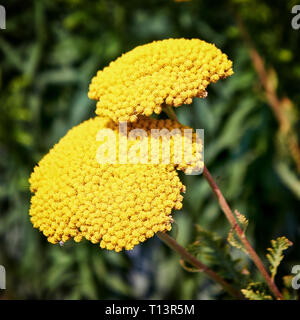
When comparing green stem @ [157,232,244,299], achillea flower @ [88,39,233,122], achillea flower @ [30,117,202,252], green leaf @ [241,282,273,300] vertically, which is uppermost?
achillea flower @ [88,39,233,122]

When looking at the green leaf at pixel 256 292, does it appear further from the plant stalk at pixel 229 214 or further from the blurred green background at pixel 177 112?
the blurred green background at pixel 177 112

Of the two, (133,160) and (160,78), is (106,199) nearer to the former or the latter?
(133,160)

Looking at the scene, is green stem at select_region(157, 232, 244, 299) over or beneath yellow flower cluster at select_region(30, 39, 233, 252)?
beneath

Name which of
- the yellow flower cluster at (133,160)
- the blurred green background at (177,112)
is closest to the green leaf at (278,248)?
the yellow flower cluster at (133,160)

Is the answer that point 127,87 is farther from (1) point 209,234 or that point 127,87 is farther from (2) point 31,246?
(2) point 31,246

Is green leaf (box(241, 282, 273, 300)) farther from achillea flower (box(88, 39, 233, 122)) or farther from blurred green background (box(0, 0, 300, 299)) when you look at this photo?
blurred green background (box(0, 0, 300, 299))

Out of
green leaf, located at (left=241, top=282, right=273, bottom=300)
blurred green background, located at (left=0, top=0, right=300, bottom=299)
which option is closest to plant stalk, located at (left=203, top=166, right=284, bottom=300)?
green leaf, located at (left=241, top=282, right=273, bottom=300)

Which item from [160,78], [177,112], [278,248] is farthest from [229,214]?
[177,112]
